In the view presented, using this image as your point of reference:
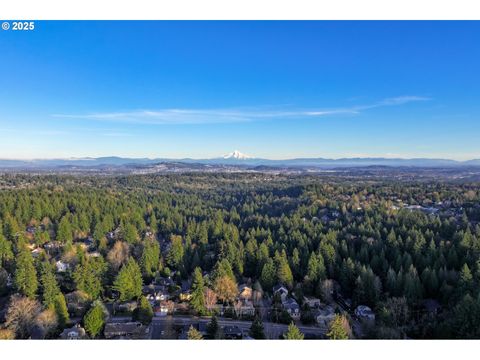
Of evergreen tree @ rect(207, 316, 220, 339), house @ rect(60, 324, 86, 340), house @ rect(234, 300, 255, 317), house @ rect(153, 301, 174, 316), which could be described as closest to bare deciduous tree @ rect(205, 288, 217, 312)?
house @ rect(234, 300, 255, 317)

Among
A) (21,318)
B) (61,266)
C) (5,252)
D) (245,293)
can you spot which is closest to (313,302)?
(245,293)

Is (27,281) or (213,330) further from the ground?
(27,281)

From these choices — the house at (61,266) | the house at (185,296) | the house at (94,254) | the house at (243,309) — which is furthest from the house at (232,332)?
the house at (94,254)

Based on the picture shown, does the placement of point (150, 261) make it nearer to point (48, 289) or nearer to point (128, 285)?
point (128, 285)

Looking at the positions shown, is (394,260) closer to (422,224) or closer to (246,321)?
(422,224)

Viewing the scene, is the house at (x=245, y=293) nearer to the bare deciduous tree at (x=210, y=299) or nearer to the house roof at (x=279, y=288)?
the house roof at (x=279, y=288)

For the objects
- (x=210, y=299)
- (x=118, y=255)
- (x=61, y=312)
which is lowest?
(x=210, y=299)
